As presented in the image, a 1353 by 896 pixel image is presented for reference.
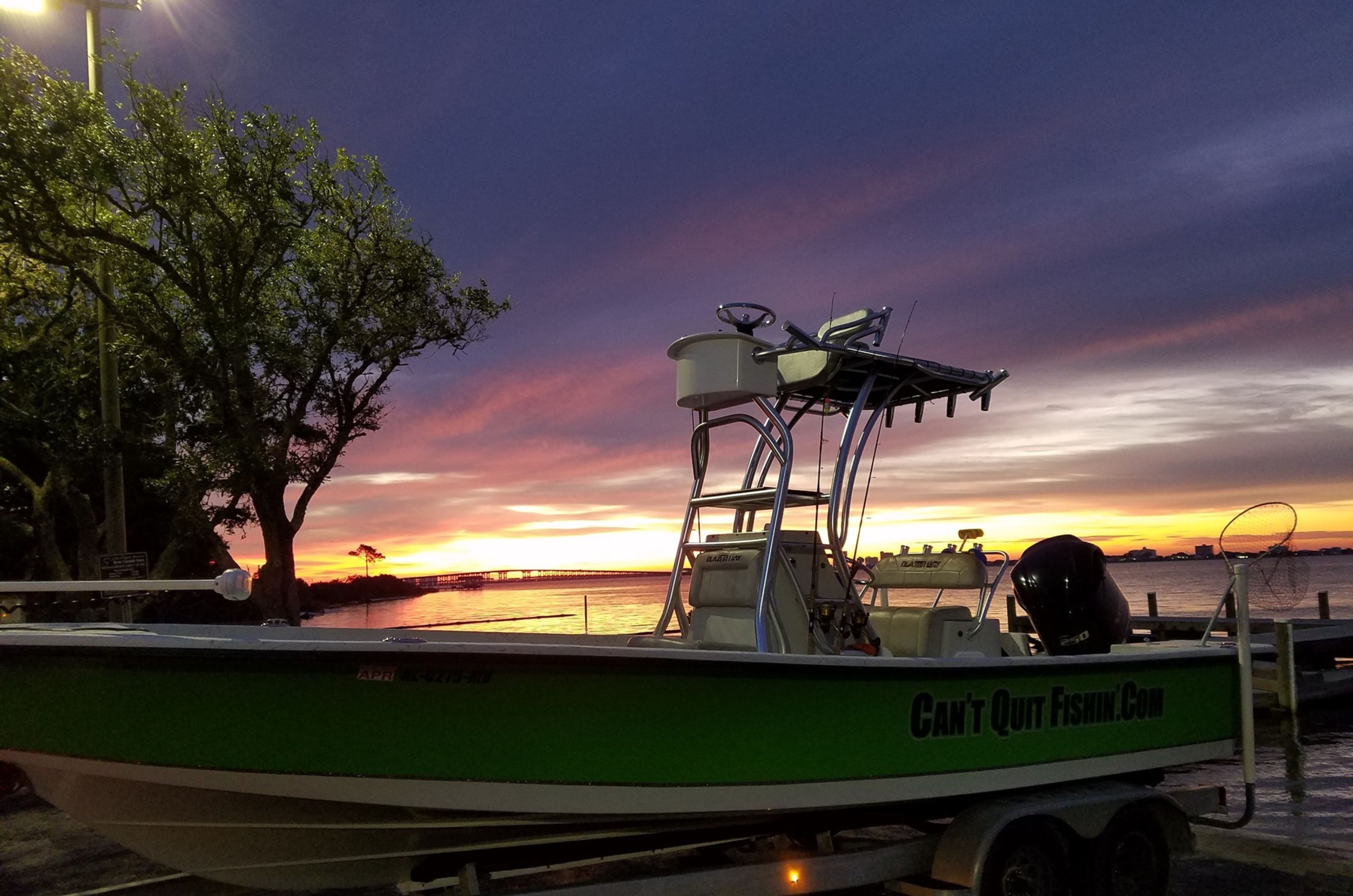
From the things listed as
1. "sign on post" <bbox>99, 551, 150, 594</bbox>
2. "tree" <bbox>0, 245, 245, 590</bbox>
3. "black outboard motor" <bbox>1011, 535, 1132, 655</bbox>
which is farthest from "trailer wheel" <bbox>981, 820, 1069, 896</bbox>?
"tree" <bbox>0, 245, 245, 590</bbox>

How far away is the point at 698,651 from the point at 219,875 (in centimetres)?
235

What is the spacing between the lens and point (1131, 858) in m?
4.98

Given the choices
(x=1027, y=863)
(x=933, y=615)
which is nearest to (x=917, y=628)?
(x=933, y=615)

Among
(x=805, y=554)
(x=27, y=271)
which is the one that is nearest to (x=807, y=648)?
(x=805, y=554)

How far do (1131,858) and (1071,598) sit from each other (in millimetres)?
1424

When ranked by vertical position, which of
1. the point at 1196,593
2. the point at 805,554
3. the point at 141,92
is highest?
the point at 141,92

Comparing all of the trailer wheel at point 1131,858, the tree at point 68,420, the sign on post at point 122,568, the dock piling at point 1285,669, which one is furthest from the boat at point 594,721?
the tree at point 68,420

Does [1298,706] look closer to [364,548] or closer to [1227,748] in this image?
[1227,748]

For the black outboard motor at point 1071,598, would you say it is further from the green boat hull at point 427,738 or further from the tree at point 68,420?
the tree at point 68,420

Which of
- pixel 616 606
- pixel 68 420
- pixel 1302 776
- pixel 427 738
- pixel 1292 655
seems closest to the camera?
pixel 427 738

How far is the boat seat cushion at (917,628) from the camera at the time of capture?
207 inches

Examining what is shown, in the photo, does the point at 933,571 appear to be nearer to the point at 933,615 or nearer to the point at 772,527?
the point at 933,615

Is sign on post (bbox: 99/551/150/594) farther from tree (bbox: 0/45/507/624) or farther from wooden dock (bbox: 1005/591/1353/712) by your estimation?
wooden dock (bbox: 1005/591/1353/712)

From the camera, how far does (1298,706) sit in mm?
13750
